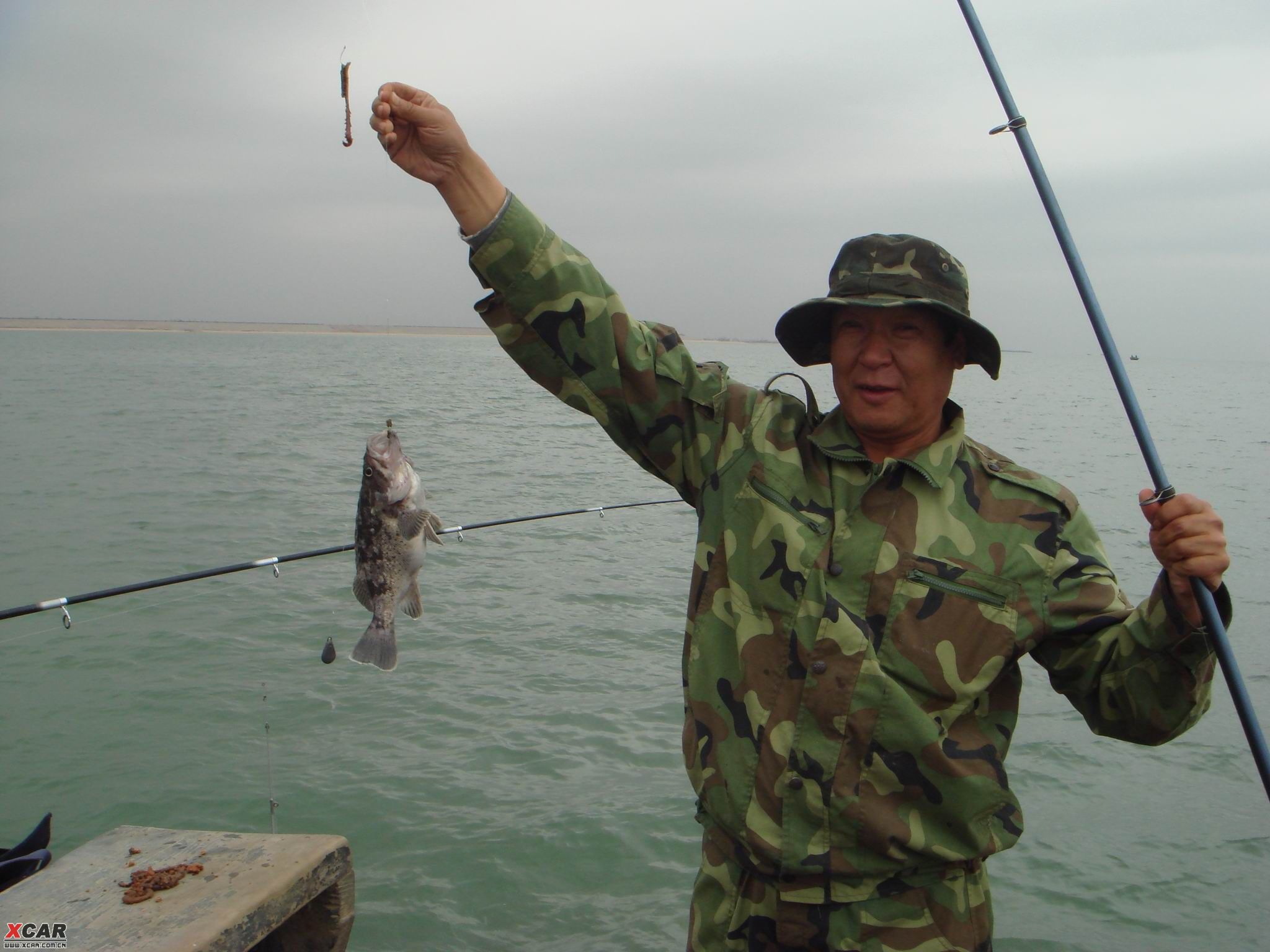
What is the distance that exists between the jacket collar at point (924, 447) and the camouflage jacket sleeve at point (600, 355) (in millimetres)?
211

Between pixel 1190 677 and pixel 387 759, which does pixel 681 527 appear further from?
pixel 1190 677

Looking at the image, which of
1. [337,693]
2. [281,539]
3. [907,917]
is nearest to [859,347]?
[907,917]

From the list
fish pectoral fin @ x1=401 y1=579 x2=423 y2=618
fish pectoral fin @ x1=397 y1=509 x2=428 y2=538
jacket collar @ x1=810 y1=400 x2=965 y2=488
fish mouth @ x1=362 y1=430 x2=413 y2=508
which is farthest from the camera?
fish pectoral fin @ x1=401 y1=579 x2=423 y2=618

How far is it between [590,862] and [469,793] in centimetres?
106

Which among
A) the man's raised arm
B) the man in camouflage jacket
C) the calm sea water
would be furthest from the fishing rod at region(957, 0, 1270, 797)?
the calm sea water

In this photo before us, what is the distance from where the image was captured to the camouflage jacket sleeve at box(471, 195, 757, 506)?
2.35 metres

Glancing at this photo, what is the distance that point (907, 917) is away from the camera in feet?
7.42

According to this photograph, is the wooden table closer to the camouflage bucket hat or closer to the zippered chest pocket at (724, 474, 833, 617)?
the zippered chest pocket at (724, 474, 833, 617)

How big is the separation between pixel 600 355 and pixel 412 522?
3.91 ft

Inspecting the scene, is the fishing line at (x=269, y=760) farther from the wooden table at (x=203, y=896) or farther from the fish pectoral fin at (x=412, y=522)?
the fish pectoral fin at (x=412, y=522)

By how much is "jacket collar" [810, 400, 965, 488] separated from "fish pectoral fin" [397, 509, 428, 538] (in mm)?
1398

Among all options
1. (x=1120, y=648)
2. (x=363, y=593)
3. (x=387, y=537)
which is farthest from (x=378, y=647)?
(x=1120, y=648)

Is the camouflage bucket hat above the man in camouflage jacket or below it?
above

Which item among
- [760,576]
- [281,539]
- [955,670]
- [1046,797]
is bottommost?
[1046,797]
